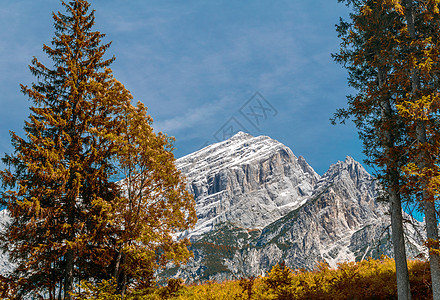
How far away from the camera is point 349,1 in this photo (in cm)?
1426

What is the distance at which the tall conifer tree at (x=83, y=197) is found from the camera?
41.3 feet

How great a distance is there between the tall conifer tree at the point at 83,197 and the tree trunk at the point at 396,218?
7622 millimetres

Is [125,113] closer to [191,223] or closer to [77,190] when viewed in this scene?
[77,190]

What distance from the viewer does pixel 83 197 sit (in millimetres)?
14062

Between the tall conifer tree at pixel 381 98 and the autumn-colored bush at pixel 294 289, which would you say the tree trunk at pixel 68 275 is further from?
the tall conifer tree at pixel 381 98

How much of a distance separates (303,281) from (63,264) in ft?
32.6

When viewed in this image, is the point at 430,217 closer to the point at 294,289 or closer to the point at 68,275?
the point at 294,289

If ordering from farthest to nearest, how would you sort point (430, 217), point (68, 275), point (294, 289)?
point (68, 275)
point (294, 289)
point (430, 217)

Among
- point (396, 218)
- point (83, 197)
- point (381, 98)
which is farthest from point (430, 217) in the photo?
point (83, 197)

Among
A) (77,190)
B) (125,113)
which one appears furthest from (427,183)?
(77,190)

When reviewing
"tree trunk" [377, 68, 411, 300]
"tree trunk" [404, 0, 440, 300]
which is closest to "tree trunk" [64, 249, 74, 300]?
"tree trunk" [377, 68, 411, 300]

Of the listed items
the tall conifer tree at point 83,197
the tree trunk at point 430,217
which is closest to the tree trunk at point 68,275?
the tall conifer tree at point 83,197

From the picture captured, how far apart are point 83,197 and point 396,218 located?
12.6 meters

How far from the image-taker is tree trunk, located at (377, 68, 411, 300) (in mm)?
10953
